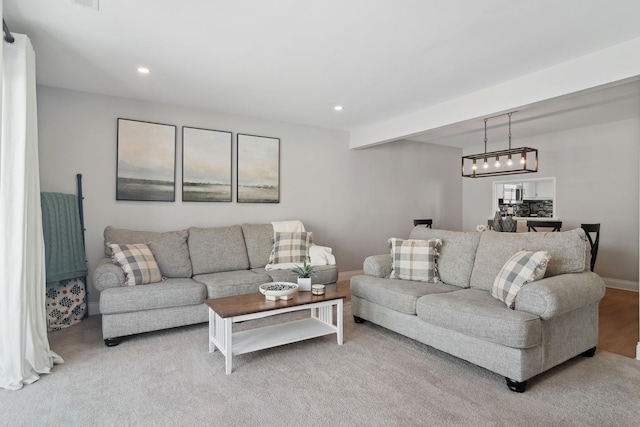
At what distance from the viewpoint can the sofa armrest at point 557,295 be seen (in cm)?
228

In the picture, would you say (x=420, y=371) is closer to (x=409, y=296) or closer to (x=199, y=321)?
(x=409, y=296)

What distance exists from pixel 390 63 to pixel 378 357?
8.01 feet

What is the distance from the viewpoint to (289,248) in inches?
175

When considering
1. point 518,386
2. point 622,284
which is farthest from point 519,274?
point 622,284

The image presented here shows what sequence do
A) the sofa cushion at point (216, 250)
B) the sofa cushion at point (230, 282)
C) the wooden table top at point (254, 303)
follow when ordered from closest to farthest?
the wooden table top at point (254, 303)
the sofa cushion at point (230, 282)
the sofa cushion at point (216, 250)

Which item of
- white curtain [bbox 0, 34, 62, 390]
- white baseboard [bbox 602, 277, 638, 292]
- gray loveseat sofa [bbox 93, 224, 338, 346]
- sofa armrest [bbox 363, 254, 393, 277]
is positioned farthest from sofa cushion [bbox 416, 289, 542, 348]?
white baseboard [bbox 602, 277, 638, 292]

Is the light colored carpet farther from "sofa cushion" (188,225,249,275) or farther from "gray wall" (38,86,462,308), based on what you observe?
"gray wall" (38,86,462,308)

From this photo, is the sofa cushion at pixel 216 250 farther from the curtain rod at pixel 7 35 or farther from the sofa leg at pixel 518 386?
the sofa leg at pixel 518 386

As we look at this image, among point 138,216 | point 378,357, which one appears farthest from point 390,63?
point 138,216

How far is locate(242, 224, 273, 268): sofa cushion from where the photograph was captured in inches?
172

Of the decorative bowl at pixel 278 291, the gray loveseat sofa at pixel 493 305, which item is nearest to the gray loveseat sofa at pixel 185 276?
the decorative bowl at pixel 278 291

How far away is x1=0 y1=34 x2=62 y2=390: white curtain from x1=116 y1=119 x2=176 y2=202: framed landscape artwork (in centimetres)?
159

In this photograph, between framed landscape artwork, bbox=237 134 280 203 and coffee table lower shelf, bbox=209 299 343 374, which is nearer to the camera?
coffee table lower shelf, bbox=209 299 343 374

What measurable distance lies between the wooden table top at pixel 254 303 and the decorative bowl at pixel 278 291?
3 cm
